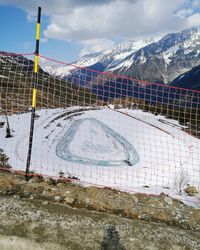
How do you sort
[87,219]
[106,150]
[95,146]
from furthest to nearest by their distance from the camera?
[95,146] → [106,150] → [87,219]

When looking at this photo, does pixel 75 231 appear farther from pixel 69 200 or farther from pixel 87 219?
pixel 69 200

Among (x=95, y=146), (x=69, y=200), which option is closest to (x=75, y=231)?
(x=69, y=200)

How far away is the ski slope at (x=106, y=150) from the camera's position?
16.8m

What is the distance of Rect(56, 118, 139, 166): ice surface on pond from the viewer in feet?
68.4

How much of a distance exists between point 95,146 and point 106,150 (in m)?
1.08

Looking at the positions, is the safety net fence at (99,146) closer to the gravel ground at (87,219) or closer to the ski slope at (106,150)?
the ski slope at (106,150)

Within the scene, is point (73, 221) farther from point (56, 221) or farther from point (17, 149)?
point (17, 149)

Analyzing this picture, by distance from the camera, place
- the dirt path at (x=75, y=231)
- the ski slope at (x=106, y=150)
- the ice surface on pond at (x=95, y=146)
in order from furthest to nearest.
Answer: the ice surface on pond at (x=95, y=146)
the ski slope at (x=106, y=150)
the dirt path at (x=75, y=231)

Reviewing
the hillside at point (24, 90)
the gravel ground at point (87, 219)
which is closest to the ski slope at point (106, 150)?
the hillside at point (24, 90)

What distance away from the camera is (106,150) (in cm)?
2322

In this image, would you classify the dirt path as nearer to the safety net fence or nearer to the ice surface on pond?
the safety net fence

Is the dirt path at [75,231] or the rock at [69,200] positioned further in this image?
the rock at [69,200]

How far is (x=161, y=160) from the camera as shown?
21.5 meters

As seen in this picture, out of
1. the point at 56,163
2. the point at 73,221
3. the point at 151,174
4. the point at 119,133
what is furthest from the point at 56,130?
the point at 73,221
